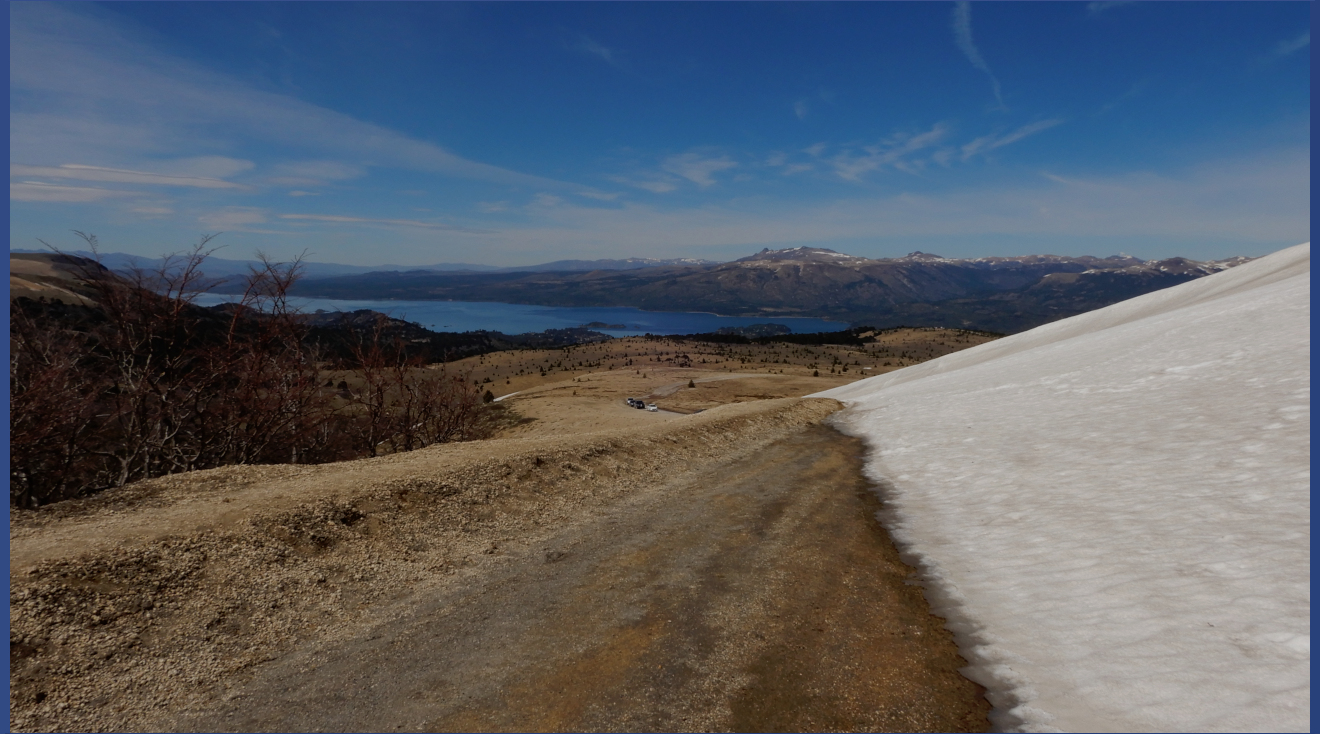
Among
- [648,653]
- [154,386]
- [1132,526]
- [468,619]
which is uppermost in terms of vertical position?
[154,386]

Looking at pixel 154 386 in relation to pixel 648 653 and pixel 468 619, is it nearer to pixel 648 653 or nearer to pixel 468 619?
pixel 468 619

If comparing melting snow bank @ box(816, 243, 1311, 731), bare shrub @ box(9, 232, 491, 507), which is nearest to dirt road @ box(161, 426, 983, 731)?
melting snow bank @ box(816, 243, 1311, 731)

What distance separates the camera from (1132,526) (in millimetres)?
8156

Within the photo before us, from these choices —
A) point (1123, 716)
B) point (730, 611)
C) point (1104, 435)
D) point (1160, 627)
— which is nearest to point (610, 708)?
point (730, 611)

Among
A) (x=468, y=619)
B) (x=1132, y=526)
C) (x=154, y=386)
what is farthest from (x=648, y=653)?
(x=154, y=386)

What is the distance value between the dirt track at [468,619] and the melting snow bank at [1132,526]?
935 millimetres

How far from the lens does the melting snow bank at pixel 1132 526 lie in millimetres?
4938

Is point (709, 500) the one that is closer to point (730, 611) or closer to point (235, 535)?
point (730, 611)

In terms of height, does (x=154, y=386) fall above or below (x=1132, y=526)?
above

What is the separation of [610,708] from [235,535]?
20.2ft

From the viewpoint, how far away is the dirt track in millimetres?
5102

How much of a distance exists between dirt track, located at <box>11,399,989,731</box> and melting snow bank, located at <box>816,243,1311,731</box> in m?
0.94

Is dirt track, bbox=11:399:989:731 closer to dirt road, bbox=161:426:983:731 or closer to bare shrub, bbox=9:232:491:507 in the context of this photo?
dirt road, bbox=161:426:983:731

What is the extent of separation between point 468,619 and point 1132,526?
9290 mm
